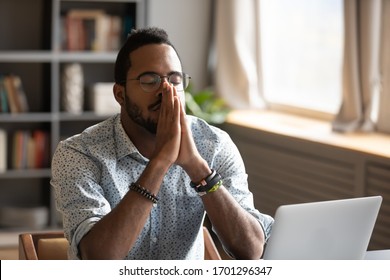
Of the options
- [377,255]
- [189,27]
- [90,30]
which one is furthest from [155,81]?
[189,27]

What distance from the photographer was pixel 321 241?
1.74 meters

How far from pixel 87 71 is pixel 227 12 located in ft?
3.19

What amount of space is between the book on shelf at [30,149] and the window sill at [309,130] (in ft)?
3.71

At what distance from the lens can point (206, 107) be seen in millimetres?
4992

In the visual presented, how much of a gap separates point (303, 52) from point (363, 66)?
31.5 inches

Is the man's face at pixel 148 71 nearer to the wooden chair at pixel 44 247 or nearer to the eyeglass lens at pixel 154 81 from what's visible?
the eyeglass lens at pixel 154 81

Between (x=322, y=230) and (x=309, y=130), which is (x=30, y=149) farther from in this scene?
(x=322, y=230)

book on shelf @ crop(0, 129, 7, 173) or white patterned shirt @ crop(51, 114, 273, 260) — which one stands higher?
white patterned shirt @ crop(51, 114, 273, 260)

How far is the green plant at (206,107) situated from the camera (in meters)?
4.91

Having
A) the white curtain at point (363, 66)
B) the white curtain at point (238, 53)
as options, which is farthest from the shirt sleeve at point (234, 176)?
the white curtain at point (238, 53)

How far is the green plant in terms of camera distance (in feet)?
16.1

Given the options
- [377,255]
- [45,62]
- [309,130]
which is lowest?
[309,130]

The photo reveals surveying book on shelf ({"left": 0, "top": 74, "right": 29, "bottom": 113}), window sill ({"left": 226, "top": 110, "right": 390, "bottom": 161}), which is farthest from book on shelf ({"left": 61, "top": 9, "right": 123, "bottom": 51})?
window sill ({"left": 226, "top": 110, "right": 390, "bottom": 161})

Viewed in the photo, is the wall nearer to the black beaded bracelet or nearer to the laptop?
the black beaded bracelet
